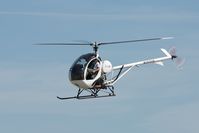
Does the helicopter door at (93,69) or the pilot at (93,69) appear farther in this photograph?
the pilot at (93,69)

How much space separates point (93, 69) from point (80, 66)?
5.82 feet

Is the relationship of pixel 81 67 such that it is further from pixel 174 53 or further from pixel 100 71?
pixel 174 53

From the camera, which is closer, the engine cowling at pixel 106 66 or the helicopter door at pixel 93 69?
the helicopter door at pixel 93 69

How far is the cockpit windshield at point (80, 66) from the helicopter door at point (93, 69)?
612 mm

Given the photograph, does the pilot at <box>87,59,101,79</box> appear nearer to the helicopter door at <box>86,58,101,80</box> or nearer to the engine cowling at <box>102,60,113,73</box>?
the helicopter door at <box>86,58,101,80</box>

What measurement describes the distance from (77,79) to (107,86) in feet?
12.9

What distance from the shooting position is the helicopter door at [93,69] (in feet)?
293

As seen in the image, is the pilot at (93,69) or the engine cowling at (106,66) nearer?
the pilot at (93,69)

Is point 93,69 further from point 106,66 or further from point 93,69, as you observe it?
point 106,66

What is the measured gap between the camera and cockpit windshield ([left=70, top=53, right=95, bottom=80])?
88.6 metres

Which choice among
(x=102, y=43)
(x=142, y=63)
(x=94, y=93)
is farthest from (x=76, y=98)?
(x=142, y=63)

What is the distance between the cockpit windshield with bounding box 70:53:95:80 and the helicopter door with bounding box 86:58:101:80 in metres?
0.61

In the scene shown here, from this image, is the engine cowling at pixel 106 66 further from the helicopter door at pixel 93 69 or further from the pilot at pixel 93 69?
the pilot at pixel 93 69

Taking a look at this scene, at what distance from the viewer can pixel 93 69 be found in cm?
8981
